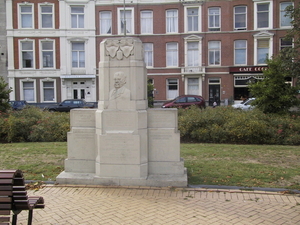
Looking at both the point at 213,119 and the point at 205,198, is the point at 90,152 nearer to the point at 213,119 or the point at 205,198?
the point at 205,198

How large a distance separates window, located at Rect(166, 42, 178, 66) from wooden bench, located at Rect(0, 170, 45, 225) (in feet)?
110

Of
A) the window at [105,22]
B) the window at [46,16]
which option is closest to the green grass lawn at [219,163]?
the window at [105,22]

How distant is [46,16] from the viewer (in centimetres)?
3681

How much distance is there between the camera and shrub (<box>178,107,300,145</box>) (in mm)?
11781

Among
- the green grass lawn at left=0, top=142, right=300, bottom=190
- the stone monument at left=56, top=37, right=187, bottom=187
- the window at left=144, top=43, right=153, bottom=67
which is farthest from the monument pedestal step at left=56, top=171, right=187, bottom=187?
the window at left=144, top=43, right=153, bottom=67

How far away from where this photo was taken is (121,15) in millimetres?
36719

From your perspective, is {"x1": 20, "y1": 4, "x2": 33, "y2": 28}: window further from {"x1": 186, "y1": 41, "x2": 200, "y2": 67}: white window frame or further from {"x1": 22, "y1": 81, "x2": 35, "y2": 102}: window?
{"x1": 186, "y1": 41, "x2": 200, "y2": 67}: white window frame

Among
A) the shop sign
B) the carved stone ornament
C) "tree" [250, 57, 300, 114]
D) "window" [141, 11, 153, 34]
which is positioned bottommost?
"tree" [250, 57, 300, 114]

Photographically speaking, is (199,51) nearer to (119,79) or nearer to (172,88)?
(172,88)

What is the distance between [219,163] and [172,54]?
97.5 ft

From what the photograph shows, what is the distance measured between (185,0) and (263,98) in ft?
78.7

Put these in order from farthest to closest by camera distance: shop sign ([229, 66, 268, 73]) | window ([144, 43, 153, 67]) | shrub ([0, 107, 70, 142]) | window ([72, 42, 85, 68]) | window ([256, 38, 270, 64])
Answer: window ([72, 42, 85, 68]) < window ([144, 43, 153, 67]) < window ([256, 38, 270, 64]) < shop sign ([229, 66, 268, 73]) < shrub ([0, 107, 70, 142])

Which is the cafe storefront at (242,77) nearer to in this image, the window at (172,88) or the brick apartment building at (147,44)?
the brick apartment building at (147,44)

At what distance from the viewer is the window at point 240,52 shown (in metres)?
36.1
